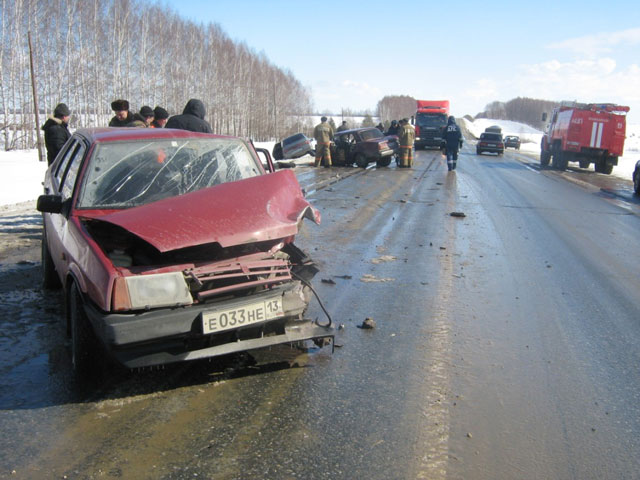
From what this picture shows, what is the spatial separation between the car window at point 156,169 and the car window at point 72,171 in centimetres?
21

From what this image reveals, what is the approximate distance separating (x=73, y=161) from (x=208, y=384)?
8.30ft

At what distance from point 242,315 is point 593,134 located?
79.0 ft

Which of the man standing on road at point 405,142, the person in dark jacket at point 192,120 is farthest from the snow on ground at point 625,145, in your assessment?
the person in dark jacket at point 192,120

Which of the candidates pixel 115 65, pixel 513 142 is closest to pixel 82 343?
pixel 115 65

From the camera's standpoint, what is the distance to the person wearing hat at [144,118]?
8361 mm

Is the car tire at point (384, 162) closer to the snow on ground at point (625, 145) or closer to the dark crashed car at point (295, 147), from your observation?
the dark crashed car at point (295, 147)

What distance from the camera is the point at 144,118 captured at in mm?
8820

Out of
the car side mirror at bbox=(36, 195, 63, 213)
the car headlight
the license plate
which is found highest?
the car side mirror at bbox=(36, 195, 63, 213)

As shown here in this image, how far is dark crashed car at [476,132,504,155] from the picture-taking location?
119 feet

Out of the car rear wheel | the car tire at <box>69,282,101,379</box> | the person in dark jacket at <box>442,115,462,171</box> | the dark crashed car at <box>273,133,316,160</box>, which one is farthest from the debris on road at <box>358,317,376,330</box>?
the car rear wheel

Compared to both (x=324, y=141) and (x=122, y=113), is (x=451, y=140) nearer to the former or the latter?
→ (x=324, y=141)

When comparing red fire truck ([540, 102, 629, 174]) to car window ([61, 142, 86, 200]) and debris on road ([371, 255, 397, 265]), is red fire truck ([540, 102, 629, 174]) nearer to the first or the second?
debris on road ([371, 255, 397, 265])

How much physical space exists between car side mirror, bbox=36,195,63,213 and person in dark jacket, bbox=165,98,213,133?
342 cm

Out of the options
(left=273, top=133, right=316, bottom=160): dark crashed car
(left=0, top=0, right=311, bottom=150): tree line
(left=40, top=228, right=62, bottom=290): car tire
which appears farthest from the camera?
(left=0, top=0, right=311, bottom=150): tree line
